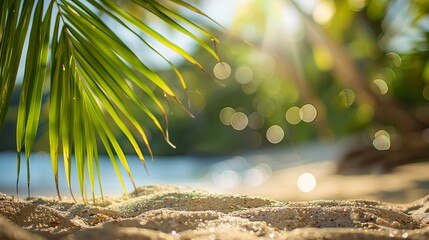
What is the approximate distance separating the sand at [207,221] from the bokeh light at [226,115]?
1126cm

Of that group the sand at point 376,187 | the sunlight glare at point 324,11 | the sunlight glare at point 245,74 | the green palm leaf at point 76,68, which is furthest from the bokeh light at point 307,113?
the green palm leaf at point 76,68

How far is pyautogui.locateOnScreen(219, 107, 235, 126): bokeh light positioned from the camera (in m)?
12.8

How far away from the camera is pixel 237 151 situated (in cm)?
1375

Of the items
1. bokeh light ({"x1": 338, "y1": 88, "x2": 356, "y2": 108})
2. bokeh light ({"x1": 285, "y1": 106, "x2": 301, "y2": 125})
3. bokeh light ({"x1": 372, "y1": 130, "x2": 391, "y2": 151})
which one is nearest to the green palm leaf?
bokeh light ({"x1": 372, "y1": 130, "x2": 391, "y2": 151})

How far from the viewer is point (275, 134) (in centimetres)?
1238

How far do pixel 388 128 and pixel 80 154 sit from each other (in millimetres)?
5523

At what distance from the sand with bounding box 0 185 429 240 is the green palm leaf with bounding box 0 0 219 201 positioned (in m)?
0.11

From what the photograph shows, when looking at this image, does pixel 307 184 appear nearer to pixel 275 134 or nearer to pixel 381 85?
pixel 381 85

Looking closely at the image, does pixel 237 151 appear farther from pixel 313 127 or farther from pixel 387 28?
pixel 387 28

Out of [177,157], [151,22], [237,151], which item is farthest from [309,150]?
[177,157]

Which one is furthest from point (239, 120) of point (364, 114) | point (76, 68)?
point (76, 68)

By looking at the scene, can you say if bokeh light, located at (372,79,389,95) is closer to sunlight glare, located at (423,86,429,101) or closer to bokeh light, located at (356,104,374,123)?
bokeh light, located at (356,104,374,123)

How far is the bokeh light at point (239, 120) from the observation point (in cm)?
1216

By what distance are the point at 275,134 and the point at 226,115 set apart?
1444 millimetres
